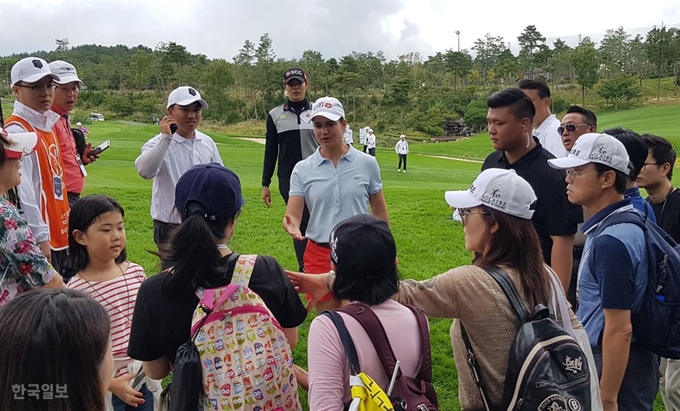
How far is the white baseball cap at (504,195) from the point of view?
238 cm

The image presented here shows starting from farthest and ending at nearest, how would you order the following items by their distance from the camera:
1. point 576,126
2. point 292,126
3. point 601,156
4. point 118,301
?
point 292,126 → point 576,126 → point 118,301 → point 601,156

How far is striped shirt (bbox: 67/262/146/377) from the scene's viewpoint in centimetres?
306

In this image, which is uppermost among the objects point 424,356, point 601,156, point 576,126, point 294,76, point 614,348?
point 294,76

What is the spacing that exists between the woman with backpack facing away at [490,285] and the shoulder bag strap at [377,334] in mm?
207

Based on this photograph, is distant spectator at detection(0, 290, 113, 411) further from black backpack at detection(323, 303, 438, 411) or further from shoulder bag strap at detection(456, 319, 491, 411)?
shoulder bag strap at detection(456, 319, 491, 411)

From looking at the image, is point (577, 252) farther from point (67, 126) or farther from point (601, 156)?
point (67, 126)

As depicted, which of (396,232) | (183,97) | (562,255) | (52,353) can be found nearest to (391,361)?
(52,353)

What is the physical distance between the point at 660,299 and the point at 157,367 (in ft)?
7.71

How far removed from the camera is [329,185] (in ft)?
13.6

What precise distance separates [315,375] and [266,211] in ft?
29.1

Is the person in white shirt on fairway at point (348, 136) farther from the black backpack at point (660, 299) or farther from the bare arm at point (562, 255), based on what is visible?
the black backpack at point (660, 299)

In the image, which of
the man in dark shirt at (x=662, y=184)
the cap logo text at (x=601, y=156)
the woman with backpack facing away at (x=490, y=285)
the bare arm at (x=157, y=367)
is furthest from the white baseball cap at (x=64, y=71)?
the man in dark shirt at (x=662, y=184)

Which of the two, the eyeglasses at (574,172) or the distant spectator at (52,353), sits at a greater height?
the eyeglasses at (574,172)

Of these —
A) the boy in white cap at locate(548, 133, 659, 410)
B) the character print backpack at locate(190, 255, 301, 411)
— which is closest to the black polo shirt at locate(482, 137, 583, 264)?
the boy in white cap at locate(548, 133, 659, 410)
